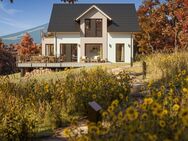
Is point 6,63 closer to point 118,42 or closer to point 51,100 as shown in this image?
point 118,42

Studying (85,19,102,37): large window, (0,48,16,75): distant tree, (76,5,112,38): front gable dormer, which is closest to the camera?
(76,5,112,38): front gable dormer

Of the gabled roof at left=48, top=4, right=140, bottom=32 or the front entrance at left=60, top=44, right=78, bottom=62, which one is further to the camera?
the front entrance at left=60, top=44, right=78, bottom=62

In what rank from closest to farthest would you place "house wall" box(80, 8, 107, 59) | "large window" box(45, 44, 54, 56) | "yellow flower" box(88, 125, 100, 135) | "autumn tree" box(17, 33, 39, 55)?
"yellow flower" box(88, 125, 100, 135)
"house wall" box(80, 8, 107, 59)
"large window" box(45, 44, 54, 56)
"autumn tree" box(17, 33, 39, 55)

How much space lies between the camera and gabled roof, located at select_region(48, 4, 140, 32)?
3875cm

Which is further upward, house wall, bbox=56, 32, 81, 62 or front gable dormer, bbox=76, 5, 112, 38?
front gable dormer, bbox=76, 5, 112, 38

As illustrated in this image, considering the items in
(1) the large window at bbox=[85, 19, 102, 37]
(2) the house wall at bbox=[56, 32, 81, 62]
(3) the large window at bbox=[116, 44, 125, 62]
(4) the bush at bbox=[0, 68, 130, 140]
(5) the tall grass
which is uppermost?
(1) the large window at bbox=[85, 19, 102, 37]

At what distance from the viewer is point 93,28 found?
129 feet

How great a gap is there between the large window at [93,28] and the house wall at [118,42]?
1376 mm

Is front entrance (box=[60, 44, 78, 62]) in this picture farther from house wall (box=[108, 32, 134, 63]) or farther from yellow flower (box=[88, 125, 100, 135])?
yellow flower (box=[88, 125, 100, 135])

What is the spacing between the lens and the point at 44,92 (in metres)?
9.29

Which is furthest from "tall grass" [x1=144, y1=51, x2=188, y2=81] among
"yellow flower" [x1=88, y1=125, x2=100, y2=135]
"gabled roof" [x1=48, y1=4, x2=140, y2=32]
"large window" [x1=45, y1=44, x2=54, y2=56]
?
"large window" [x1=45, y1=44, x2=54, y2=56]

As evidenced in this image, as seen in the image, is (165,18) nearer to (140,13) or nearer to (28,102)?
(140,13)

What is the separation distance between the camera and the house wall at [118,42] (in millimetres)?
38500

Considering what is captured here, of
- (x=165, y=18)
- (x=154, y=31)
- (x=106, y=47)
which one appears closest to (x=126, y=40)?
(x=106, y=47)
